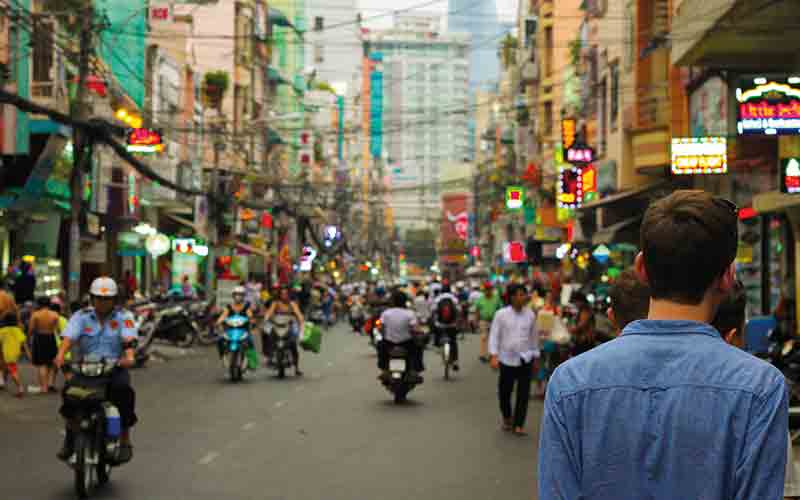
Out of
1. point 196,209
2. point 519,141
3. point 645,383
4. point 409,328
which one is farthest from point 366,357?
point 519,141

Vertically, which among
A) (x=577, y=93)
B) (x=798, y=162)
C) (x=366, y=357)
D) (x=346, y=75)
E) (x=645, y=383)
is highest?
(x=346, y=75)

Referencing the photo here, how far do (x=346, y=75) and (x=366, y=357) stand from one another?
13994 cm

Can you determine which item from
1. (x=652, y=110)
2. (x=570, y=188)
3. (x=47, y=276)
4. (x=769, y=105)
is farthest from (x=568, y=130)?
(x=769, y=105)

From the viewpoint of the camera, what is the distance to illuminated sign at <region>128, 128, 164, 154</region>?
35.2 metres

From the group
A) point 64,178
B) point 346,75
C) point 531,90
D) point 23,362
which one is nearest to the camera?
point 23,362

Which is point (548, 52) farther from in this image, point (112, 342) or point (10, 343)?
point (112, 342)

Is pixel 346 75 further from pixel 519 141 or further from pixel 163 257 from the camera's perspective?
pixel 163 257

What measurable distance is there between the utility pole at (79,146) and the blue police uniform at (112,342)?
16.5 metres

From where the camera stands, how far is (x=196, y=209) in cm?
5284

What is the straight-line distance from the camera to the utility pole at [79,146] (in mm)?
27266

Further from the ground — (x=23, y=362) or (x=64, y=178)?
(x=64, y=178)

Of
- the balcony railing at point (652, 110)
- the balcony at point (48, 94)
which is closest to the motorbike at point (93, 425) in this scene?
the balcony railing at point (652, 110)

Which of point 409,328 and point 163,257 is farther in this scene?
point 163,257

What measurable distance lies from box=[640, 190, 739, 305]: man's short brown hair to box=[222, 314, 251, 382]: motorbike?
1994cm
